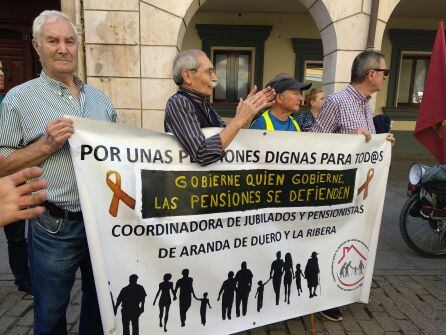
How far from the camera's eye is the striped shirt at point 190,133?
6.06 ft

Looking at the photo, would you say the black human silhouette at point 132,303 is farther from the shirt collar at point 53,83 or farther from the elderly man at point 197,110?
the shirt collar at point 53,83

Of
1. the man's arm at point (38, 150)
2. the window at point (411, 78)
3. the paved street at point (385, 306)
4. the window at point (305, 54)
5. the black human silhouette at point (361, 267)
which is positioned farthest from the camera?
the window at point (411, 78)

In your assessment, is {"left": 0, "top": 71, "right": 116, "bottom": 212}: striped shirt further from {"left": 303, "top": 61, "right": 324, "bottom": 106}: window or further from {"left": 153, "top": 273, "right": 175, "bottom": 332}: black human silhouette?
{"left": 303, "top": 61, "right": 324, "bottom": 106}: window

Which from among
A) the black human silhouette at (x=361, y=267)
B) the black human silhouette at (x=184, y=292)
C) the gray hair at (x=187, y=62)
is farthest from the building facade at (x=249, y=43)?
the black human silhouette at (x=184, y=292)

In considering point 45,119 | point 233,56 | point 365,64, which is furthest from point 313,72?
point 45,119

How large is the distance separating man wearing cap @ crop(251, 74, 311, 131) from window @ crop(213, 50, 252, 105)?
7.80 m

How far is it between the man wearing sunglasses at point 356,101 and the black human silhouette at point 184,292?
1.45 metres

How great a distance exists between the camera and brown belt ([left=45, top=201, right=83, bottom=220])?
5.66 feet

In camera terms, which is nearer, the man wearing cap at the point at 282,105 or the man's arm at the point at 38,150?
the man's arm at the point at 38,150

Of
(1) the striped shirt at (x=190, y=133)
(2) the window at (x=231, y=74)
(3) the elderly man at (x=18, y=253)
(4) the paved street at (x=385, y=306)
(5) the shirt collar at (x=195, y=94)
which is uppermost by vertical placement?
(2) the window at (x=231, y=74)

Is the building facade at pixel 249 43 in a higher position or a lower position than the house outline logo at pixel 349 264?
higher

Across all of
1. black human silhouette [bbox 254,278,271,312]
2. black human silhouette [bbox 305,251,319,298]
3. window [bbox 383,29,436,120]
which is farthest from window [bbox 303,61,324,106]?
black human silhouette [bbox 254,278,271,312]

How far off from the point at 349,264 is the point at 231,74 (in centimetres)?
867

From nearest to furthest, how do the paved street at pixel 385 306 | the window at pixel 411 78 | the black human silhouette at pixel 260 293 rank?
the black human silhouette at pixel 260 293 → the paved street at pixel 385 306 → the window at pixel 411 78
